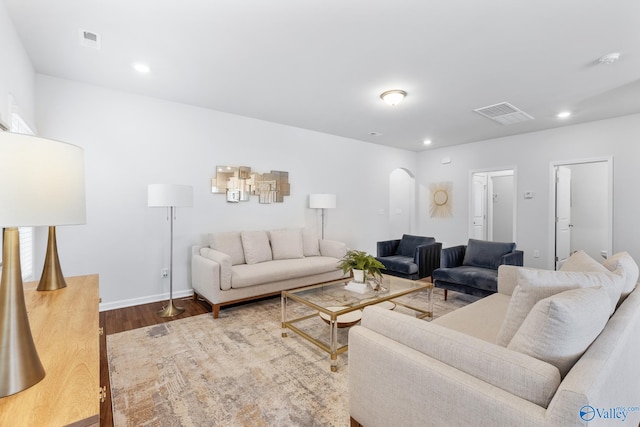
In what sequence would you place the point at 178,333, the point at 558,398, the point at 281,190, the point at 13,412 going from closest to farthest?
the point at 13,412 < the point at 558,398 < the point at 178,333 < the point at 281,190

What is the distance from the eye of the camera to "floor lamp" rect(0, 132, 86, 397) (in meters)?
0.81

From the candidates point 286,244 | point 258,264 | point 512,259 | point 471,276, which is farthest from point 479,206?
point 258,264

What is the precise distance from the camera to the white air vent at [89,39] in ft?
7.79

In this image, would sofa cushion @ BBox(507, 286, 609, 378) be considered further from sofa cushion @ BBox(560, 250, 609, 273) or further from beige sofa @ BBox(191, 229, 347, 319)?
beige sofa @ BBox(191, 229, 347, 319)

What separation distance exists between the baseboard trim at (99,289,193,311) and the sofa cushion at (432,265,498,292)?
3.24 metres

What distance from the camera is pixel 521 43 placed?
2.48m

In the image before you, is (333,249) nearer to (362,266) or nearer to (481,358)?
(362,266)

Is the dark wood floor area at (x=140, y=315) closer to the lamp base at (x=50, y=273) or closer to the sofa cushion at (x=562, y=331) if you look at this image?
the lamp base at (x=50, y=273)

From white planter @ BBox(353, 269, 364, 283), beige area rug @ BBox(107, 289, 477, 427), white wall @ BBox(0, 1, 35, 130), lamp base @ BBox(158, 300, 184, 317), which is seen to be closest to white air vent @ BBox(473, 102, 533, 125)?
white planter @ BBox(353, 269, 364, 283)

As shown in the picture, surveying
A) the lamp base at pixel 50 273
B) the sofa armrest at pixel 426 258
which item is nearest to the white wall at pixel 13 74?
the lamp base at pixel 50 273

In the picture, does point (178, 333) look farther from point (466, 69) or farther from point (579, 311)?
point (466, 69)

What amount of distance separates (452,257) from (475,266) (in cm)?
29

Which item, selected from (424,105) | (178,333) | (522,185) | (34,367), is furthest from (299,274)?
(522,185)

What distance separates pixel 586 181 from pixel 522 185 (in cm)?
145
